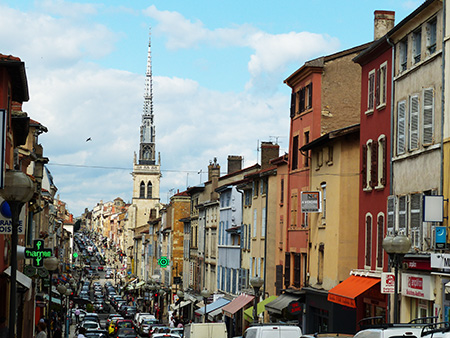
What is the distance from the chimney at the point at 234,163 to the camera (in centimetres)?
7185

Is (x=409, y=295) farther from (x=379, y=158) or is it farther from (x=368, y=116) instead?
(x=368, y=116)

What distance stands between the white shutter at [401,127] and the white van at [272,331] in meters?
7.38

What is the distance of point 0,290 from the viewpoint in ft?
93.7

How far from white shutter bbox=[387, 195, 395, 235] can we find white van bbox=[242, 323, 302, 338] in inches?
238

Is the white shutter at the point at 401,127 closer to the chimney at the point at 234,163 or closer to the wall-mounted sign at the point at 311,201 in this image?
the wall-mounted sign at the point at 311,201

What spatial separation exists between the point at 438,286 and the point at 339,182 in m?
11.8

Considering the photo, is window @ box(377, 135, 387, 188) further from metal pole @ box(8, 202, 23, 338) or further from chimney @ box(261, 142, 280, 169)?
chimney @ box(261, 142, 280, 169)

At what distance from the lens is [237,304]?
51844 mm

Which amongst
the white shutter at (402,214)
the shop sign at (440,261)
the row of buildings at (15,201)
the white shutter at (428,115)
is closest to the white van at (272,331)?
the shop sign at (440,261)

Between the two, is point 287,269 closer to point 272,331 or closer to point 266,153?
point 266,153

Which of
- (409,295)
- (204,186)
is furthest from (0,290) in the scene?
(204,186)

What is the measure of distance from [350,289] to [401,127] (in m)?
6.77

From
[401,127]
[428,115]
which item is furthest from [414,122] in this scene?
[401,127]

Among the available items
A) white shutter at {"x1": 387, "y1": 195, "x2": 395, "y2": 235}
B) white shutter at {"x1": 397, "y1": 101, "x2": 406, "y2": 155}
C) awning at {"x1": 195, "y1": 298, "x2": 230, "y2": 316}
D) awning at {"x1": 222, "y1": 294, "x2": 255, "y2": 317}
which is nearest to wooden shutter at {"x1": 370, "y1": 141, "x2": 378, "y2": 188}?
white shutter at {"x1": 387, "y1": 195, "x2": 395, "y2": 235}
